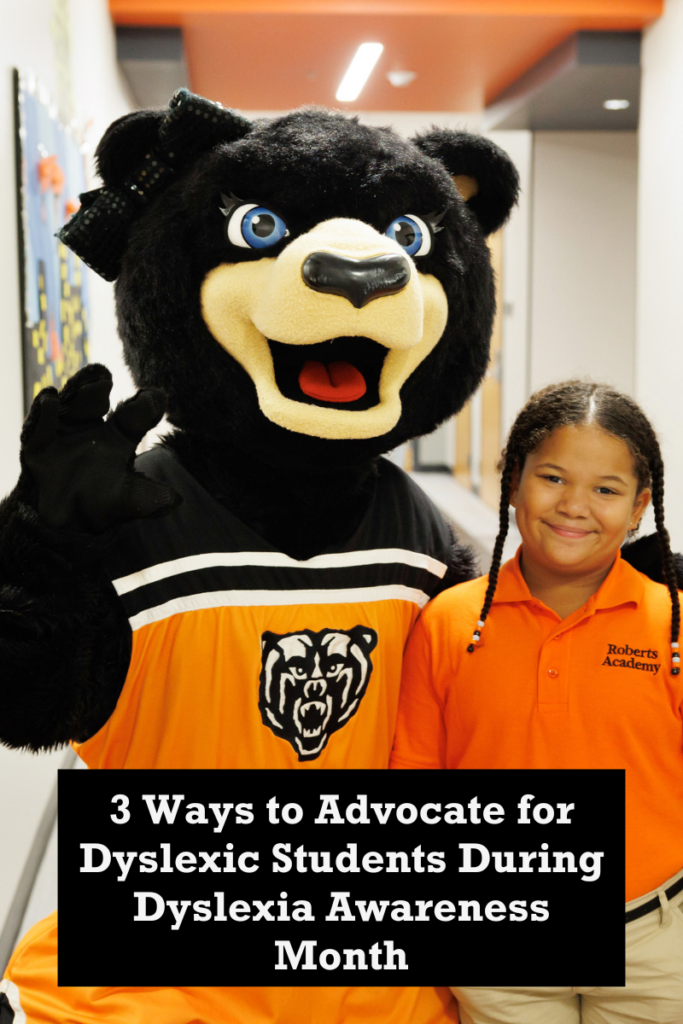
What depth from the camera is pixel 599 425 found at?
1.27 m

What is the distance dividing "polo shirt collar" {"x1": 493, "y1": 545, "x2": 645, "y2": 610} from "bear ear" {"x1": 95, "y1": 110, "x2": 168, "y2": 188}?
748mm

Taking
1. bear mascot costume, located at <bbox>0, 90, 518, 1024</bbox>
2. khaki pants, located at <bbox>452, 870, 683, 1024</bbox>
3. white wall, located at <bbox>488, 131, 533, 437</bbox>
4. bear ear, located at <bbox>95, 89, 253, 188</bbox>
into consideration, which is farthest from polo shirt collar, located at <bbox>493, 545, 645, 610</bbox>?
white wall, located at <bbox>488, 131, 533, 437</bbox>

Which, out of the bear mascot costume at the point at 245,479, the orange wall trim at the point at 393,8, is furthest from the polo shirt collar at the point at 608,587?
the orange wall trim at the point at 393,8

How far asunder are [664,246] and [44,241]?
2628 millimetres

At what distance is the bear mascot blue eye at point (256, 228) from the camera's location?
3.81 feet

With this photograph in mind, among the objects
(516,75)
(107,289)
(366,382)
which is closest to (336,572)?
(366,382)

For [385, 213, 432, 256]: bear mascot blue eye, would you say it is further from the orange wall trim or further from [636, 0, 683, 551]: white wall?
the orange wall trim

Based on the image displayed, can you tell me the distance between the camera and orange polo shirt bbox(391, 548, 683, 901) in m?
1.23

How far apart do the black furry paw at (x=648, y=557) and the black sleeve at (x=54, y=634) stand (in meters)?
0.74

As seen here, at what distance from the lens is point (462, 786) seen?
1.20m

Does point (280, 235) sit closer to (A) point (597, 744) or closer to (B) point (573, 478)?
(B) point (573, 478)

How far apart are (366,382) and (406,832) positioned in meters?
0.57

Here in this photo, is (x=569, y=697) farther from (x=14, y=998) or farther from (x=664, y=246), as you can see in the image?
(x=664, y=246)

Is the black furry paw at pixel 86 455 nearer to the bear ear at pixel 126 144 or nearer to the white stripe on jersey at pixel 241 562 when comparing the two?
the white stripe on jersey at pixel 241 562
